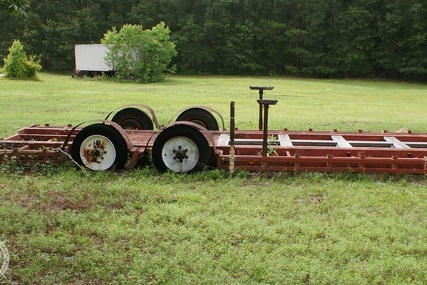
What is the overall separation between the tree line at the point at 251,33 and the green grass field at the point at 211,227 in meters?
35.6

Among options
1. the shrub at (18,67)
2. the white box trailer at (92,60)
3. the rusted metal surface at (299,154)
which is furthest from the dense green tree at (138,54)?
the rusted metal surface at (299,154)

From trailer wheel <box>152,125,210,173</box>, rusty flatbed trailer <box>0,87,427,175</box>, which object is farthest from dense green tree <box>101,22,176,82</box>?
trailer wheel <box>152,125,210,173</box>

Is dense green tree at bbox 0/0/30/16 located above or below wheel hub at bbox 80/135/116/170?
above

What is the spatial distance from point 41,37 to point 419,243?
46732 mm

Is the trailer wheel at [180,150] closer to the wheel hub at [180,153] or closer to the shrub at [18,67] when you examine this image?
the wheel hub at [180,153]

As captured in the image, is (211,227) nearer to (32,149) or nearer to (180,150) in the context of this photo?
(180,150)

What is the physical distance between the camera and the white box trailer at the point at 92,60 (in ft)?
106

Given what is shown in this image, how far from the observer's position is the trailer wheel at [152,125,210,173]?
6.52 meters

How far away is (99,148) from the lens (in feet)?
21.8

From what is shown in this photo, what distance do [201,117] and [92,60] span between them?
26.0m

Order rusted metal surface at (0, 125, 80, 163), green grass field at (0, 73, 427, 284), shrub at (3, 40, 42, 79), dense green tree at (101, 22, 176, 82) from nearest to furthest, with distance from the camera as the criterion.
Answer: green grass field at (0, 73, 427, 284), rusted metal surface at (0, 125, 80, 163), shrub at (3, 40, 42, 79), dense green tree at (101, 22, 176, 82)

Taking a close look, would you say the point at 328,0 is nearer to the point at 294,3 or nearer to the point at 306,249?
the point at 294,3

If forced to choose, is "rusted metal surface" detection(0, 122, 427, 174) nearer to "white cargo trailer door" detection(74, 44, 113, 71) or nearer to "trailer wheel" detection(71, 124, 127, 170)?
"trailer wheel" detection(71, 124, 127, 170)

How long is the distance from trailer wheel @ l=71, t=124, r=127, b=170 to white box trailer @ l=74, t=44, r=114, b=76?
84.7 ft
